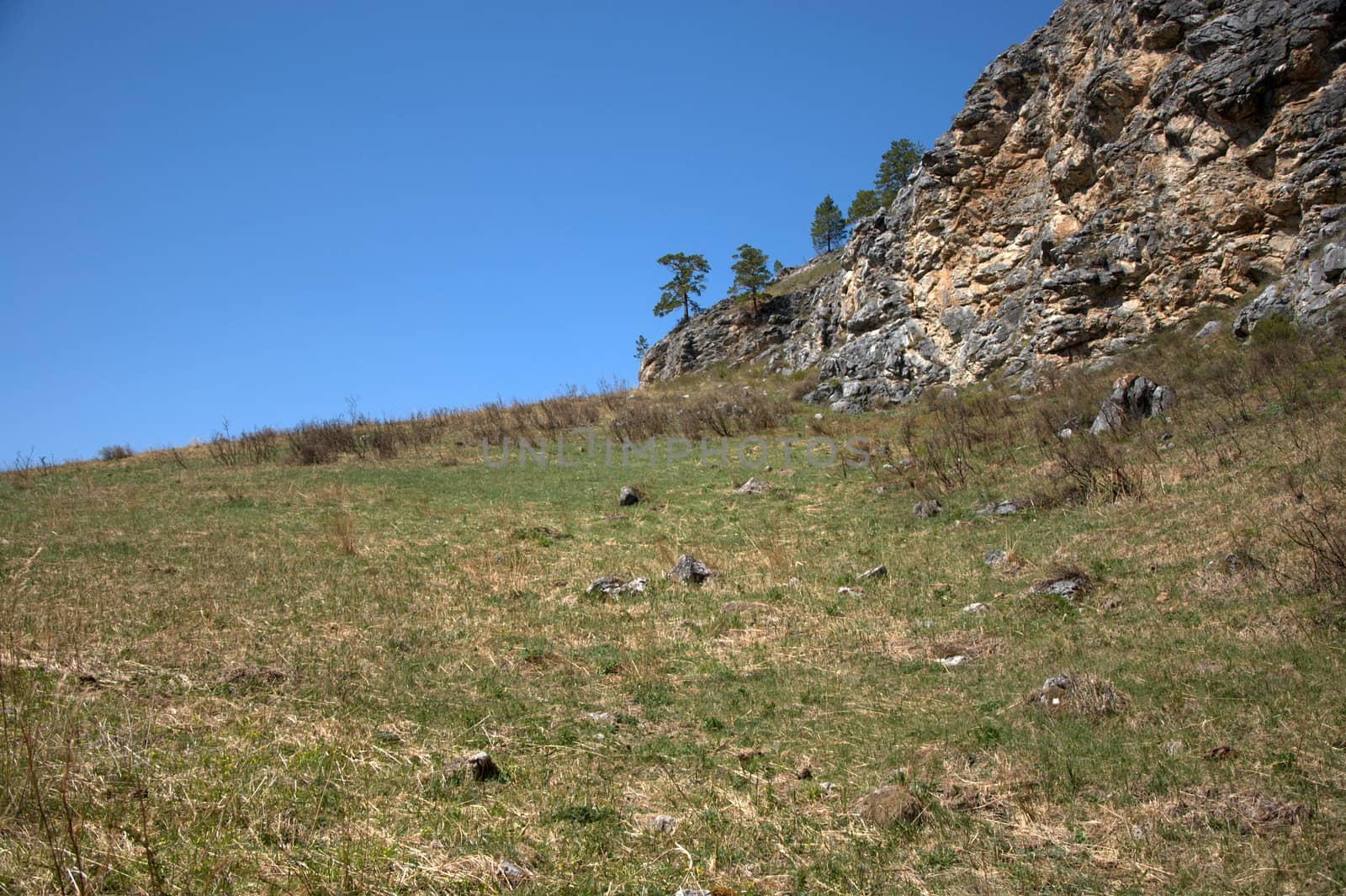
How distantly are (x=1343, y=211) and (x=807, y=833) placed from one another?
58.4 feet

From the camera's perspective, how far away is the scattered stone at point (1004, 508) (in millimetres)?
11570

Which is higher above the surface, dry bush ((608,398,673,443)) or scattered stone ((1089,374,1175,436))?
dry bush ((608,398,673,443))

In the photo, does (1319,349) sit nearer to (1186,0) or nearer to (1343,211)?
(1343,211)

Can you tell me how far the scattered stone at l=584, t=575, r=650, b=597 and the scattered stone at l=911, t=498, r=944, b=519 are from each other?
182 inches

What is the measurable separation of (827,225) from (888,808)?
2422 inches

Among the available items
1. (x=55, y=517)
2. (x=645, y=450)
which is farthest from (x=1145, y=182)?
(x=55, y=517)

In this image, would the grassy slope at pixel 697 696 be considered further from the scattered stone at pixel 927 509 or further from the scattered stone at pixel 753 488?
the scattered stone at pixel 753 488

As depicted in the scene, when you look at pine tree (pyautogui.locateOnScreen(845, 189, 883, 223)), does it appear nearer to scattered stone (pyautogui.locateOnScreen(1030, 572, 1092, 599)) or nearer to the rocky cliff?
the rocky cliff

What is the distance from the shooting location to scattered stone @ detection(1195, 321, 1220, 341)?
1688 centimetres

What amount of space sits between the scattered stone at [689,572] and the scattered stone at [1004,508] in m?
4.27

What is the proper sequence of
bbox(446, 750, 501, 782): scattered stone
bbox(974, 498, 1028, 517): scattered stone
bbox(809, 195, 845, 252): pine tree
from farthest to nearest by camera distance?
bbox(809, 195, 845, 252): pine tree → bbox(974, 498, 1028, 517): scattered stone → bbox(446, 750, 501, 782): scattered stone

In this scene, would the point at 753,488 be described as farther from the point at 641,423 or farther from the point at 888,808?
the point at 888,808

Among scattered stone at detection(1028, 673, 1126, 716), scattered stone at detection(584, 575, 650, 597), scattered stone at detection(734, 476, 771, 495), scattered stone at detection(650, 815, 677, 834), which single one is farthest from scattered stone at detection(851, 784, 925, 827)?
scattered stone at detection(734, 476, 771, 495)

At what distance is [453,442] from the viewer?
934 inches
